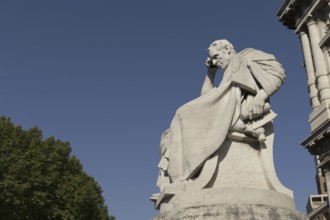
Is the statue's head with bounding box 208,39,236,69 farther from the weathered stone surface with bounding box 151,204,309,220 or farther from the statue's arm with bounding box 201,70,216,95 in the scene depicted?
the weathered stone surface with bounding box 151,204,309,220

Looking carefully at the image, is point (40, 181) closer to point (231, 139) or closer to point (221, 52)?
point (221, 52)

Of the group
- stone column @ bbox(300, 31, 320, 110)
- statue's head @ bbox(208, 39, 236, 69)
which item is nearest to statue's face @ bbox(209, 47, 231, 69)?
statue's head @ bbox(208, 39, 236, 69)

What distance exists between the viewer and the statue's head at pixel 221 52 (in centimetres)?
762

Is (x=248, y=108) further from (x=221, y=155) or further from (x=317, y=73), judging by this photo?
(x=317, y=73)

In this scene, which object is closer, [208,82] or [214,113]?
[214,113]

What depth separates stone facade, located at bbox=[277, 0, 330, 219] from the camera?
89.8 feet

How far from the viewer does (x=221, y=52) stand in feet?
25.2

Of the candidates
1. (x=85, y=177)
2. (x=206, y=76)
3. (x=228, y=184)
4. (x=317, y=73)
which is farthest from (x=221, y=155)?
(x=85, y=177)

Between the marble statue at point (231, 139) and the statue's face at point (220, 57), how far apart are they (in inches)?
10.2

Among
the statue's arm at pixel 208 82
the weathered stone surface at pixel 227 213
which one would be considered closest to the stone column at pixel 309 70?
the statue's arm at pixel 208 82

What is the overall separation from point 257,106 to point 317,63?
79.9 ft

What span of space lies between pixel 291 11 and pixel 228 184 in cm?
2869

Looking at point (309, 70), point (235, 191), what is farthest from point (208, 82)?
point (309, 70)

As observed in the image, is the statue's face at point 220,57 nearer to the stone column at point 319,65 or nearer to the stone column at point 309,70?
the stone column at point 319,65
